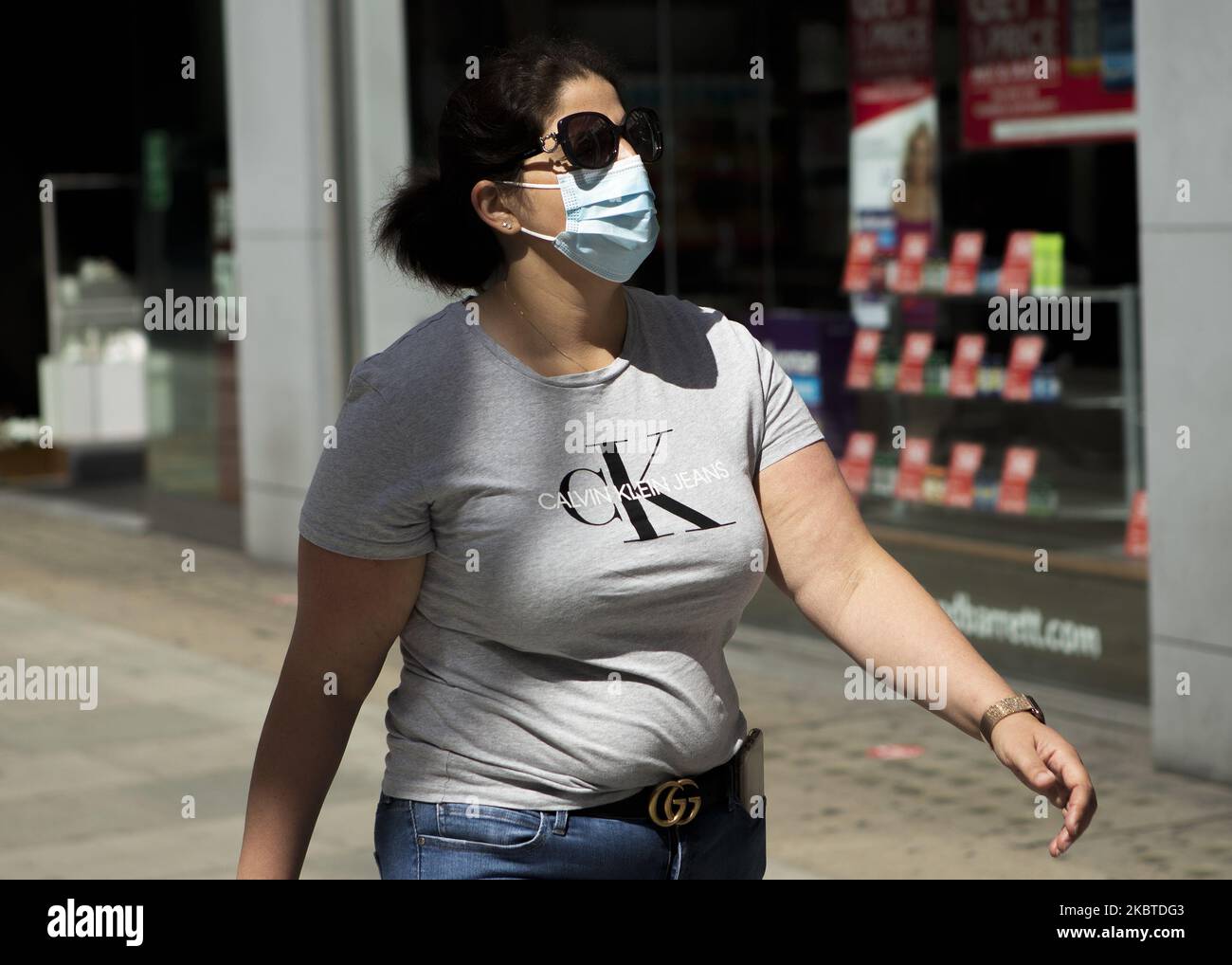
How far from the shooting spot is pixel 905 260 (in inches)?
336

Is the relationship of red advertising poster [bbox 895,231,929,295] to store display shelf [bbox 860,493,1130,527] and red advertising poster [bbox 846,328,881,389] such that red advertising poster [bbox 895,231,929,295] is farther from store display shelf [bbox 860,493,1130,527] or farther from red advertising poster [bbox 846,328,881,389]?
store display shelf [bbox 860,493,1130,527]

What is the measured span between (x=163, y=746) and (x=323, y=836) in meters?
1.44

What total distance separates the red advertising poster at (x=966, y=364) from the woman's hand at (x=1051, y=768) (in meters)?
5.88

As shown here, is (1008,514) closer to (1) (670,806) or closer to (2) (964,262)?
(2) (964,262)

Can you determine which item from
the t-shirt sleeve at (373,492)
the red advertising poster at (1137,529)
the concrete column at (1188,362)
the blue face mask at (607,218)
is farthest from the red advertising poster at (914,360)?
the t-shirt sleeve at (373,492)

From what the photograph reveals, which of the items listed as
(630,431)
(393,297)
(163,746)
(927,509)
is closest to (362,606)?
(630,431)

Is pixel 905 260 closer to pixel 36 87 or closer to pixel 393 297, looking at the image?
pixel 393 297

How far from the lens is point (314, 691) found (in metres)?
2.61

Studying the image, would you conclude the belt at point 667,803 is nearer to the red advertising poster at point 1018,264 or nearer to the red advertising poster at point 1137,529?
the red advertising poster at point 1137,529

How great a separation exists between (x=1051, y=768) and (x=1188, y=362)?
4161 millimetres

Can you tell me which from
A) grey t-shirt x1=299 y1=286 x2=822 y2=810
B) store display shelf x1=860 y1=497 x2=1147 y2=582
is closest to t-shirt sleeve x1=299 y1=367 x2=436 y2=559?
grey t-shirt x1=299 y1=286 x2=822 y2=810

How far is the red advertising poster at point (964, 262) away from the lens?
8.15 metres

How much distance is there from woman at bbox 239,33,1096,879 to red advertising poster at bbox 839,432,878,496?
616cm
